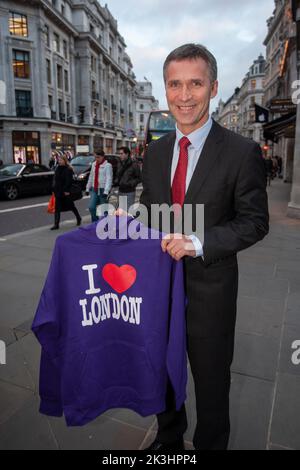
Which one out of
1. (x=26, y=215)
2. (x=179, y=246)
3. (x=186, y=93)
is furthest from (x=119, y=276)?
(x=26, y=215)

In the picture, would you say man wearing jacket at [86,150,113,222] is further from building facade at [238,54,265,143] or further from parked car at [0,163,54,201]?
building facade at [238,54,265,143]

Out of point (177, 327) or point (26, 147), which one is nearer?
point (177, 327)

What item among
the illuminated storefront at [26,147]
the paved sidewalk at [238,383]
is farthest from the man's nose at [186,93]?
the illuminated storefront at [26,147]

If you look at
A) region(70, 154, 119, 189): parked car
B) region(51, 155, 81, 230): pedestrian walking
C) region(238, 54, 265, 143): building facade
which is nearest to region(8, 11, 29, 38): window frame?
region(70, 154, 119, 189): parked car

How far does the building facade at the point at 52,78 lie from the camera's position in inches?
1378

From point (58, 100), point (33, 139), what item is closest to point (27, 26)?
point (58, 100)

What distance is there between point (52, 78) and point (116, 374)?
43722 millimetres

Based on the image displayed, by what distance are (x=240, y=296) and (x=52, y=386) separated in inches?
124

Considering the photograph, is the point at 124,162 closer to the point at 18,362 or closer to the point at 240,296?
the point at 240,296

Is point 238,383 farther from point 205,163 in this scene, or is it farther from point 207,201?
point 205,163

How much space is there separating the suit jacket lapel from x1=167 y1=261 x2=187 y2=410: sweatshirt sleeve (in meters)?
0.36

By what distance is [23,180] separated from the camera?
15344mm

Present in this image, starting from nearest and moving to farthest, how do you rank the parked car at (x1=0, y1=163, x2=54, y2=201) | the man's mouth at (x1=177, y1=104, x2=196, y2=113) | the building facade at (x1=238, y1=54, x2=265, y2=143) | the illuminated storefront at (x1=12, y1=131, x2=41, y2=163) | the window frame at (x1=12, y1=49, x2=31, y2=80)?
the man's mouth at (x1=177, y1=104, x2=196, y2=113)
the parked car at (x1=0, y1=163, x2=54, y2=201)
the window frame at (x1=12, y1=49, x2=31, y2=80)
the illuminated storefront at (x1=12, y1=131, x2=41, y2=163)
the building facade at (x1=238, y1=54, x2=265, y2=143)

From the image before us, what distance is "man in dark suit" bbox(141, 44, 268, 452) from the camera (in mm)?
1649
